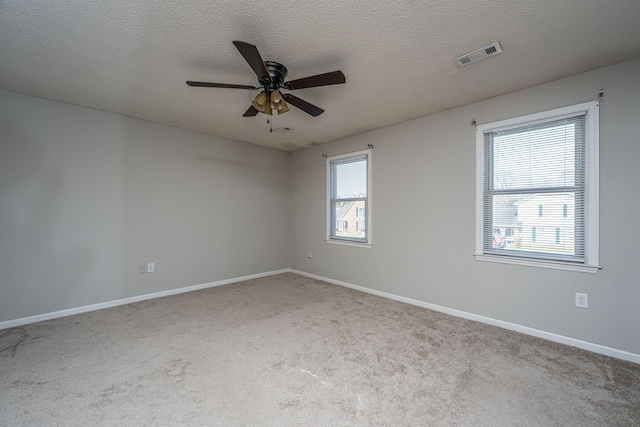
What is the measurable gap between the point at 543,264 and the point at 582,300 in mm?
401

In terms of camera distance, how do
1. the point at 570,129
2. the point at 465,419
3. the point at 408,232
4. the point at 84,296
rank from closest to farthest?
1. the point at 465,419
2. the point at 570,129
3. the point at 84,296
4. the point at 408,232

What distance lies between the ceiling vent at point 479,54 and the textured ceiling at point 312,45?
5 cm

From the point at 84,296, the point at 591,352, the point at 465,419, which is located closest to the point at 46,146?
the point at 84,296

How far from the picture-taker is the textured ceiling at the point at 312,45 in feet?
5.59

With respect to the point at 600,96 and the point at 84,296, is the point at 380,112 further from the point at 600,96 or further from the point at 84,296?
the point at 84,296

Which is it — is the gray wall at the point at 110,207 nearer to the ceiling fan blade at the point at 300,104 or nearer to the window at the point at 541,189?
the ceiling fan blade at the point at 300,104

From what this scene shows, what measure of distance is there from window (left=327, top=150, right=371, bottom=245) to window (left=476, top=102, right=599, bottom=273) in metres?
1.62

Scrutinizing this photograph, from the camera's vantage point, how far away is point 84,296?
3.23 m

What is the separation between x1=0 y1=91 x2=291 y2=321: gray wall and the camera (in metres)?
2.89

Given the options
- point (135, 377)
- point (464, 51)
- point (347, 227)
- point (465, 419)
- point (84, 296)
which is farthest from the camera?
point (347, 227)

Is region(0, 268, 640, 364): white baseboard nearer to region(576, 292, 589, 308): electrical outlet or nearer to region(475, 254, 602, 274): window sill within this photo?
region(576, 292, 589, 308): electrical outlet

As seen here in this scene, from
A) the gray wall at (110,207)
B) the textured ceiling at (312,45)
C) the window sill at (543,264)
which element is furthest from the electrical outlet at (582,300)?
the gray wall at (110,207)

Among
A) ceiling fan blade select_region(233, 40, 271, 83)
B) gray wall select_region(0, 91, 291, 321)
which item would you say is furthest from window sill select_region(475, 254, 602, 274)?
gray wall select_region(0, 91, 291, 321)

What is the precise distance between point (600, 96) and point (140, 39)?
12.7 ft
